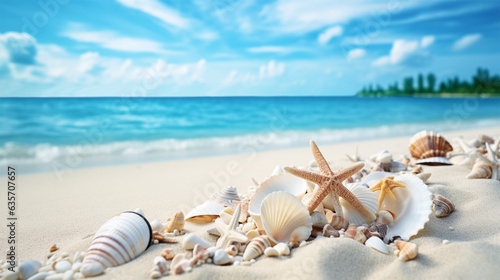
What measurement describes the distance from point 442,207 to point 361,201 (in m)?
0.67

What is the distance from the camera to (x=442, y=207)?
102 inches

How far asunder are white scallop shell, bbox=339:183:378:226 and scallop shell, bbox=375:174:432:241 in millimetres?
174

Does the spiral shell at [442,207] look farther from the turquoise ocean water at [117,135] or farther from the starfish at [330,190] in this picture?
the turquoise ocean water at [117,135]

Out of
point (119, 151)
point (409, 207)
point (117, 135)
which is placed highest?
point (117, 135)

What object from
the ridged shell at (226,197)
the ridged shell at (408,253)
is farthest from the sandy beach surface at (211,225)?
the ridged shell at (226,197)

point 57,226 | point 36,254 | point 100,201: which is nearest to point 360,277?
point 36,254

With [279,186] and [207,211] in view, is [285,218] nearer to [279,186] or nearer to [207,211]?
[279,186]

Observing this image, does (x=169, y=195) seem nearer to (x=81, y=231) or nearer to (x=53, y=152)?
(x=81, y=231)

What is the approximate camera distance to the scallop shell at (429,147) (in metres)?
4.42

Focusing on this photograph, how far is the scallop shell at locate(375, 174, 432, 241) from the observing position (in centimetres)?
233

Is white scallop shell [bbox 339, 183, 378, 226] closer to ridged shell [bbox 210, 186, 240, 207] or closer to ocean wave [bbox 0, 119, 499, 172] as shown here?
ridged shell [bbox 210, 186, 240, 207]

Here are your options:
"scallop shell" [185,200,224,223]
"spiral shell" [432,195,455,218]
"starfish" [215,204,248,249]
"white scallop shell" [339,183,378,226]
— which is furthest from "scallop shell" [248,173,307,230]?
"spiral shell" [432,195,455,218]

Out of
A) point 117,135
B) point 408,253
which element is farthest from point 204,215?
point 117,135

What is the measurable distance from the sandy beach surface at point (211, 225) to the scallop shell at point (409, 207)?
9 centimetres
